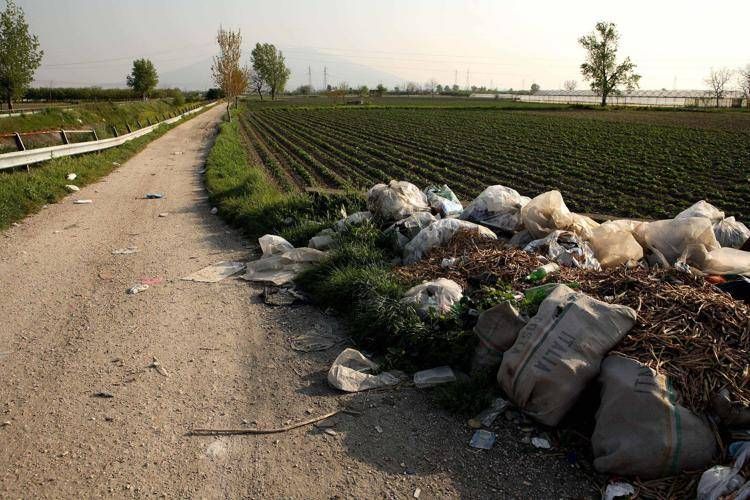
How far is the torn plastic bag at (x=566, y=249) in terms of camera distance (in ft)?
16.2

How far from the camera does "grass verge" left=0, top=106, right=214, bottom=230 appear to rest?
894 cm

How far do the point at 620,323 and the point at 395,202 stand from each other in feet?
13.0

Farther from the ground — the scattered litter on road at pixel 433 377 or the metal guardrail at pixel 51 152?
the metal guardrail at pixel 51 152

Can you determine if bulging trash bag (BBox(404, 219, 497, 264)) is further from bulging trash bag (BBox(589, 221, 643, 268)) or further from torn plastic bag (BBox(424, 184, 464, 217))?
bulging trash bag (BBox(589, 221, 643, 268))

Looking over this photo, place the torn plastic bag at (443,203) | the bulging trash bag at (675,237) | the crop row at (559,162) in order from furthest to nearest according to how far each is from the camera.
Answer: the crop row at (559,162)
the torn plastic bag at (443,203)
the bulging trash bag at (675,237)

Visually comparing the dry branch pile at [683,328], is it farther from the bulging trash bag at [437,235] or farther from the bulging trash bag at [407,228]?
the bulging trash bag at [407,228]

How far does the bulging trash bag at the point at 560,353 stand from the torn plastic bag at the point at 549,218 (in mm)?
2221

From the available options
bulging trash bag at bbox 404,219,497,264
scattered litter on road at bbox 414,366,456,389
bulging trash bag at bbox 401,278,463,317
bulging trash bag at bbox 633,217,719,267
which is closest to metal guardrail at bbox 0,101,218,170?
bulging trash bag at bbox 404,219,497,264

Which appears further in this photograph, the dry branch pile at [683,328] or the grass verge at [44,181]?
the grass verge at [44,181]

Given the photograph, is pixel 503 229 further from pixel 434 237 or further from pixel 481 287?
pixel 481 287

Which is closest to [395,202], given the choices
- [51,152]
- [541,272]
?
[541,272]

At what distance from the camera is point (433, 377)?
3.89 meters

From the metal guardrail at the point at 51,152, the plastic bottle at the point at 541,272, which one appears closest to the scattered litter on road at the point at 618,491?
the plastic bottle at the point at 541,272

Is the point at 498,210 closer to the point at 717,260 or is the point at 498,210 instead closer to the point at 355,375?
the point at 717,260
